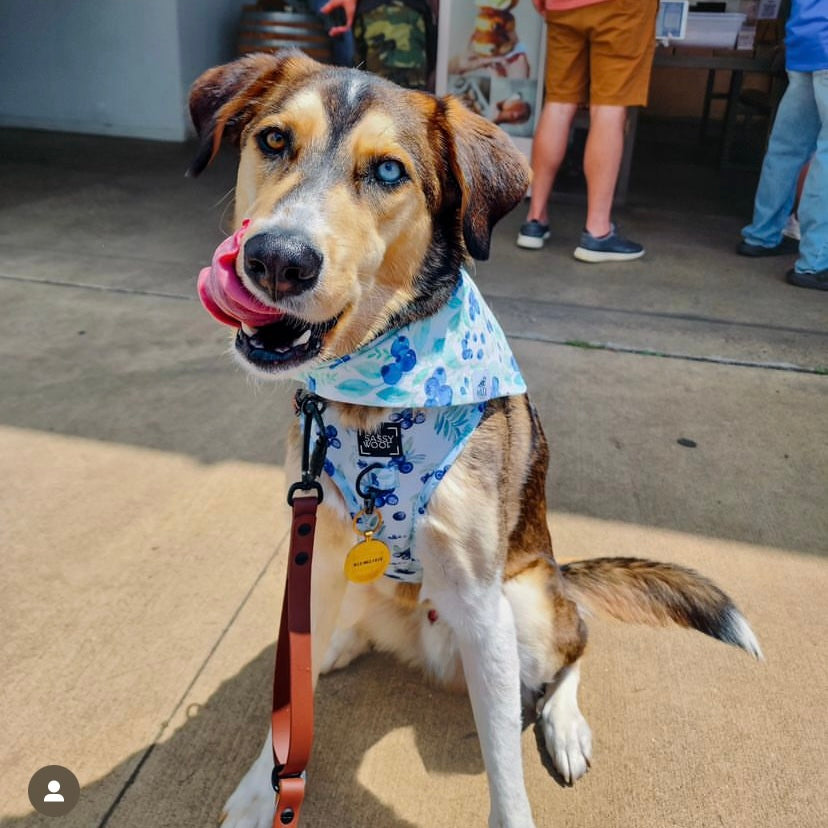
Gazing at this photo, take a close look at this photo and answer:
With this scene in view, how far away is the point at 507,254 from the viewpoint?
575 cm

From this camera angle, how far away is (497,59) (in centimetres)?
687

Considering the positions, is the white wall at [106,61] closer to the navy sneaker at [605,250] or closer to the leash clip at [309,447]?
the navy sneaker at [605,250]

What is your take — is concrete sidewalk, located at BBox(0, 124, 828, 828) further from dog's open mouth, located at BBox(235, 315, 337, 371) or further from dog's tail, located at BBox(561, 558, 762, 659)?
dog's open mouth, located at BBox(235, 315, 337, 371)

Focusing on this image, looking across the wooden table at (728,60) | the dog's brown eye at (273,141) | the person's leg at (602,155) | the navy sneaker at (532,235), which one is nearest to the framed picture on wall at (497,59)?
the wooden table at (728,60)

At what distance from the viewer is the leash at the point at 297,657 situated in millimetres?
1596

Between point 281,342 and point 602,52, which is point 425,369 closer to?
point 281,342

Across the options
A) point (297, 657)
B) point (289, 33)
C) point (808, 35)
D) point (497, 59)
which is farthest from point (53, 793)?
point (289, 33)

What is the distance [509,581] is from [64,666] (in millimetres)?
1291

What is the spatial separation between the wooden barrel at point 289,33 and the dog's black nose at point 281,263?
7.60 m

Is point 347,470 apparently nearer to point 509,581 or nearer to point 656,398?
point 509,581

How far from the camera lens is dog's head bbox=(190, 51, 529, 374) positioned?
1499 millimetres

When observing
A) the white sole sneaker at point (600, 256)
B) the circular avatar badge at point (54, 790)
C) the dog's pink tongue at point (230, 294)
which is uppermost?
the dog's pink tongue at point (230, 294)

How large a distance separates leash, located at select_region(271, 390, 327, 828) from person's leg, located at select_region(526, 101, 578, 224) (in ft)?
14.0

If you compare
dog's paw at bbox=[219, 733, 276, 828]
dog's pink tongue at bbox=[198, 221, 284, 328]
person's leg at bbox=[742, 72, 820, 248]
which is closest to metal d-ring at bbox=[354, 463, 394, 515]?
dog's pink tongue at bbox=[198, 221, 284, 328]
